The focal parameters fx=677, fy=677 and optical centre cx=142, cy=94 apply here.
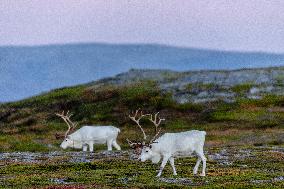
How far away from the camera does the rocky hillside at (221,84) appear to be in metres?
122

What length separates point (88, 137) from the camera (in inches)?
2749

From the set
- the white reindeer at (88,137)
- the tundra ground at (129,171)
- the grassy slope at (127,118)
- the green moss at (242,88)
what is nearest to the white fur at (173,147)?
the tundra ground at (129,171)

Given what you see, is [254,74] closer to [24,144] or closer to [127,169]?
[24,144]

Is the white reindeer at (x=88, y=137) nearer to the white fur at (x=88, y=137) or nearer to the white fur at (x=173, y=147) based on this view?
the white fur at (x=88, y=137)

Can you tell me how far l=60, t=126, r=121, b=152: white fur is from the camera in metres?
69.0

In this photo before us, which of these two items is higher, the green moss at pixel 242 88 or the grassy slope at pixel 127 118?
the green moss at pixel 242 88

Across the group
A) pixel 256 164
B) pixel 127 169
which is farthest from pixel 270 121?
pixel 127 169

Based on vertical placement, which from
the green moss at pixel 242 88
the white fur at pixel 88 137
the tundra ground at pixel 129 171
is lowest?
the tundra ground at pixel 129 171

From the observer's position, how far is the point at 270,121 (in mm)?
101688

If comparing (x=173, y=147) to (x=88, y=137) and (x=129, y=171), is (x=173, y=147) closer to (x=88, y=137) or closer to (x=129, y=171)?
(x=129, y=171)

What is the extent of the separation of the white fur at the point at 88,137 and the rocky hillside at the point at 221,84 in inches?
1959

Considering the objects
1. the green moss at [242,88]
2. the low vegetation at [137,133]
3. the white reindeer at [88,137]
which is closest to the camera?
the low vegetation at [137,133]

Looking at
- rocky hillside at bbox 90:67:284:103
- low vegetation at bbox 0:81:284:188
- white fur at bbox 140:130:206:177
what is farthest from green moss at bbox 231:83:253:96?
white fur at bbox 140:130:206:177

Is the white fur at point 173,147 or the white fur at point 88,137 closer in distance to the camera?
the white fur at point 173,147
